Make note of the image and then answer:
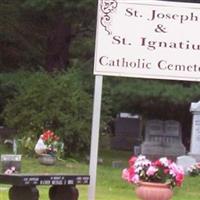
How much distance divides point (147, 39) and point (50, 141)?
1056 centimetres

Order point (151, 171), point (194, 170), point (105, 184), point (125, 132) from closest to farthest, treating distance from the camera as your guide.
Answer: point (151, 171)
point (105, 184)
point (194, 170)
point (125, 132)

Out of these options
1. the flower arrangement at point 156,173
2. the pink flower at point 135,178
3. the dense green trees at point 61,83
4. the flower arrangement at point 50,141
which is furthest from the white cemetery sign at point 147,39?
the dense green trees at point 61,83

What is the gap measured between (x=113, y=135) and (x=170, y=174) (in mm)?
26384

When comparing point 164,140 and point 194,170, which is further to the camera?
point 164,140

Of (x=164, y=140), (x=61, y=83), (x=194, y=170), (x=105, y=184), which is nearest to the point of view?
(x=105, y=184)

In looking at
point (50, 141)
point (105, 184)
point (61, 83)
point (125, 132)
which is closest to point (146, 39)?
point (105, 184)

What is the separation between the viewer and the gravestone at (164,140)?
26.8 m

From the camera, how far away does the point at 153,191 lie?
34.4 feet

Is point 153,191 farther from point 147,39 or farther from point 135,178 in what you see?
point 147,39

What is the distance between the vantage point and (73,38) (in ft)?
106

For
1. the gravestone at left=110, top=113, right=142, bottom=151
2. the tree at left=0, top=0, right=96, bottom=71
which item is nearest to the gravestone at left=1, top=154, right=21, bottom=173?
the tree at left=0, top=0, right=96, bottom=71


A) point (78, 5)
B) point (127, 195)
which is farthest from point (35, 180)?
point (78, 5)

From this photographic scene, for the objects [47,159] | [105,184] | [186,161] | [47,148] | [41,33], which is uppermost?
[41,33]

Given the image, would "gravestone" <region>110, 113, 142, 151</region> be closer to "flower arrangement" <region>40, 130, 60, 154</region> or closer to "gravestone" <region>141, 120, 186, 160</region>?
"gravestone" <region>141, 120, 186, 160</region>
